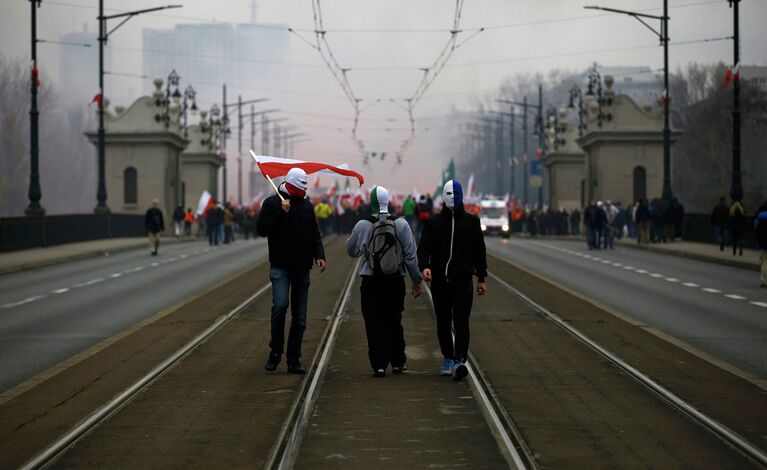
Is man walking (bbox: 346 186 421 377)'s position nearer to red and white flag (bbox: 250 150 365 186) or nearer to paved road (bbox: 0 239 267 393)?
red and white flag (bbox: 250 150 365 186)

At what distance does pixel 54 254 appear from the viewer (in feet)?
141

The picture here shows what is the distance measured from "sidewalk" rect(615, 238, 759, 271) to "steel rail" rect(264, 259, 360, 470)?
71.2 ft

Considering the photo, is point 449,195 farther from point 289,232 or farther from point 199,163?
point 199,163

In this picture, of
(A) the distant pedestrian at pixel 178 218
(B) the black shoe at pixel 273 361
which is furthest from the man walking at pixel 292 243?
(A) the distant pedestrian at pixel 178 218

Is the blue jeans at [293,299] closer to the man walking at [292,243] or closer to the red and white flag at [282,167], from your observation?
the man walking at [292,243]

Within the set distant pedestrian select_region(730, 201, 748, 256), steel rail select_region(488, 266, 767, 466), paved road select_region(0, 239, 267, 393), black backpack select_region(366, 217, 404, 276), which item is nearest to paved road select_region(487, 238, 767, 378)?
steel rail select_region(488, 266, 767, 466)

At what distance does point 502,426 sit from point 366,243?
295 centimetres

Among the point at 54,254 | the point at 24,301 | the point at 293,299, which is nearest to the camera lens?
the point at 293,299

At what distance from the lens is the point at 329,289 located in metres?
26.9

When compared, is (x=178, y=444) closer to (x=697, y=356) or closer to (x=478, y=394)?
(x=478, y=394)

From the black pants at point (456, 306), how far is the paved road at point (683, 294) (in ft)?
9.99

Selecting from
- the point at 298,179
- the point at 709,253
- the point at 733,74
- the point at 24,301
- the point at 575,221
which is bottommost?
the point at 24,301

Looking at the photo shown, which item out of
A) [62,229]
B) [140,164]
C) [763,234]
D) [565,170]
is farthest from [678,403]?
[565,170]

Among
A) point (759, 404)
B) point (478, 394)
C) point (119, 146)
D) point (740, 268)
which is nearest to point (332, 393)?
point (478, 394)
